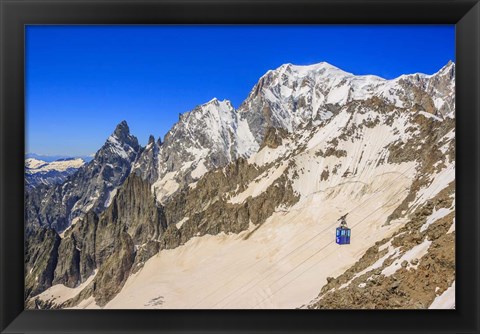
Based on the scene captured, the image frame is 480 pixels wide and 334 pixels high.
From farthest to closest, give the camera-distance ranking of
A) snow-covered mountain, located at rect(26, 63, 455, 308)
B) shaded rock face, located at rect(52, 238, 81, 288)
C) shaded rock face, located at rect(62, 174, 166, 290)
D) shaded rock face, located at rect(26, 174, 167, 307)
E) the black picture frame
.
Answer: shaded rock face, located at rect(62, 174, 166, 290)
shaded rock face, located at rect(26, 174, 167, 307)
shaded rock face, located at rect(52, 238, 81, 288)
snow-covered mountain, located at rect(26, 63, 455, 308)
the black picture frame

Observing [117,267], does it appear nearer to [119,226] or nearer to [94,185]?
[119,226]

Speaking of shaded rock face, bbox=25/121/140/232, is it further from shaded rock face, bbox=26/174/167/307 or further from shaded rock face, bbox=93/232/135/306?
shaded rock face, bbox=93/232/135/306

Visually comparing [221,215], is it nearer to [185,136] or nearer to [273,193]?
[273,193]

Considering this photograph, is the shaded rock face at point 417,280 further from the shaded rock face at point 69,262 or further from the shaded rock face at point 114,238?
the shaded rock face at point 69,262

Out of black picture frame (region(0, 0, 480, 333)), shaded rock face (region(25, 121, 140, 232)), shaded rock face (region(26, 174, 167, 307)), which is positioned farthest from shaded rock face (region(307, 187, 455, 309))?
shaded rock face (region(26, 174, 167, 307))
